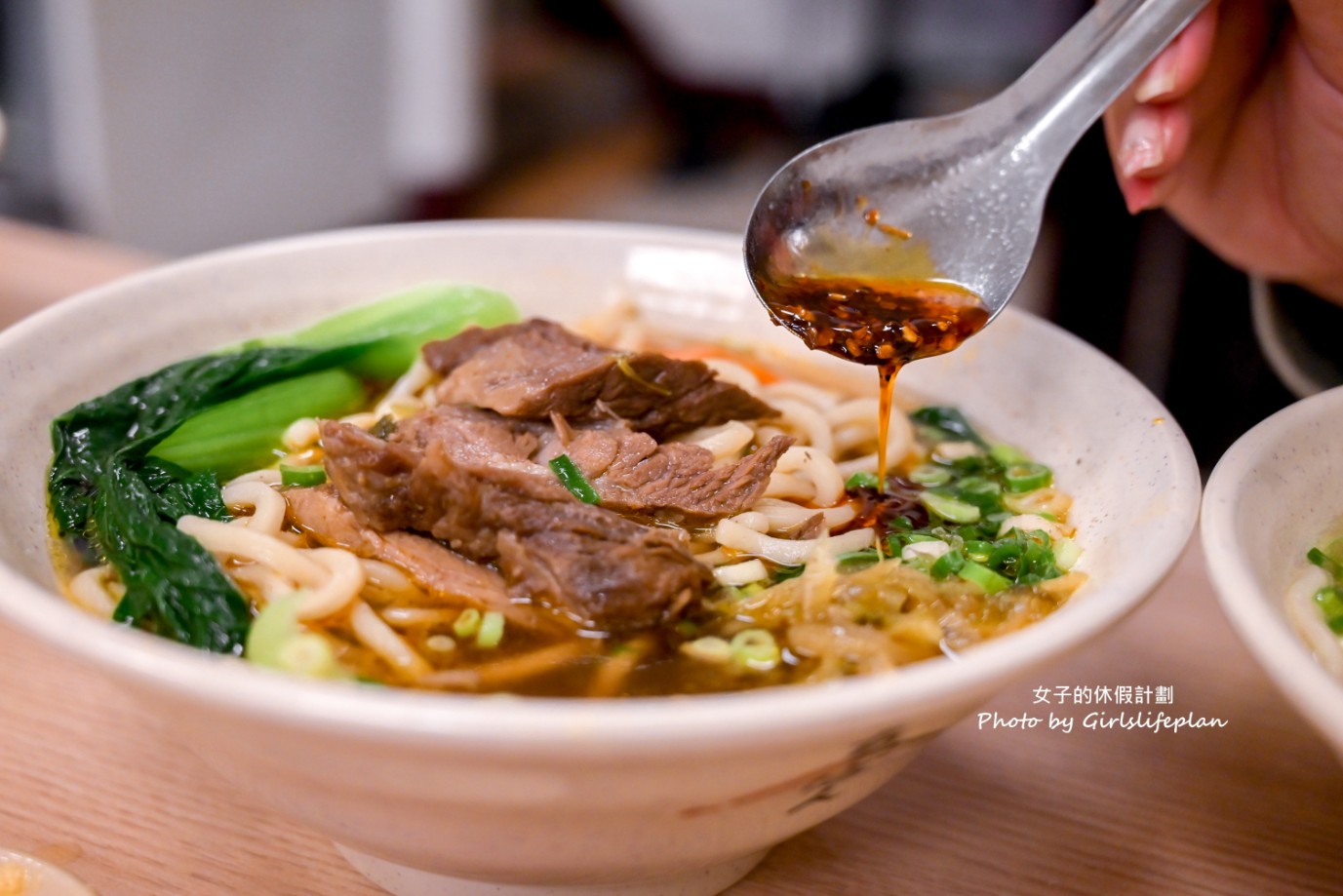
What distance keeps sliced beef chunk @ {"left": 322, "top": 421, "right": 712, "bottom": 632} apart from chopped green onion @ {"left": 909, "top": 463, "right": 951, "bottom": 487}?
0.60 m

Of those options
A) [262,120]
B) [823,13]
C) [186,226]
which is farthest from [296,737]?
[823,13]

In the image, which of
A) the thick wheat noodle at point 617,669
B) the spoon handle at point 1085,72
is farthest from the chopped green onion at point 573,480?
the spoon handle at point 1085,72

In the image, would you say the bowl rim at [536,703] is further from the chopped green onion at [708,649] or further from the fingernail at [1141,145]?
the fingernail at [1141,145]

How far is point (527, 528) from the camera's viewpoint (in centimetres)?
Answer: 160

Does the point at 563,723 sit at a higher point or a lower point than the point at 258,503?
higher

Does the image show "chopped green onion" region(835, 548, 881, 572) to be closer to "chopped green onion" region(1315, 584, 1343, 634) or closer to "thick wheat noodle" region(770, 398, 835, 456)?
"thick wheat noodle" region(770, 398, 835, 456)

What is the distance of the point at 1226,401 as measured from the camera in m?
4.05

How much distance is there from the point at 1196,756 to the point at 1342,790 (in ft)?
0.63

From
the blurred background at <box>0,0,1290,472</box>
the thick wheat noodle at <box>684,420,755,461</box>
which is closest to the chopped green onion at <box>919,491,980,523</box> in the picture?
the thick wheat noodle at <box>684,420,755,461</box>

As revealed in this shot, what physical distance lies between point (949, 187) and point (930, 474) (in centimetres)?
51

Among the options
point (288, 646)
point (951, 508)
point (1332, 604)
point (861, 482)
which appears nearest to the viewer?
point (288, 646)

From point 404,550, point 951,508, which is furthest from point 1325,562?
point 404,550

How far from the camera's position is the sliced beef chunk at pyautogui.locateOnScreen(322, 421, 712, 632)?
59.9 inches

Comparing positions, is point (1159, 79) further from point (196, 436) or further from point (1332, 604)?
point (196, 436)
